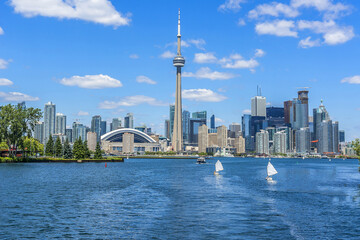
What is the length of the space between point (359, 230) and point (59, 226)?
29197 millimetres

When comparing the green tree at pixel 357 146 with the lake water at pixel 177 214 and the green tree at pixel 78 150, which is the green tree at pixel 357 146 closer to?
the lake water at pixel 177 214

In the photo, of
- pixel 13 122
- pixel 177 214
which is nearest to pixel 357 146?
pixel 177 214

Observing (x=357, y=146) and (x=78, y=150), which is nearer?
(x=357, y=146)

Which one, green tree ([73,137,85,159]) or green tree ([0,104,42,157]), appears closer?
green tree ([0,104,42,157])

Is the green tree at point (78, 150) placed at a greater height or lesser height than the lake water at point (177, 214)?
greater

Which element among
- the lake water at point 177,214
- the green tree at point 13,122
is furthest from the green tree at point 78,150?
the lake water at point 177,214

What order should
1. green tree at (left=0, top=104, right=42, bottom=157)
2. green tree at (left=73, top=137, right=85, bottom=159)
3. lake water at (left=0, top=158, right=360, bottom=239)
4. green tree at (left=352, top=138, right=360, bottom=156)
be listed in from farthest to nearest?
green tree at (left=73, top=137, right=85, bottom=159) → green tree at (left=0, top=104, right=42, bottom=157) → green tree at (left=352, top=138, right=360, bottom=156) → lake water at (left=0, top=158, right=360, bottom=239)

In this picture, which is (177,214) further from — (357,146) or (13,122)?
(13,122)

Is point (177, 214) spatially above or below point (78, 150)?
below

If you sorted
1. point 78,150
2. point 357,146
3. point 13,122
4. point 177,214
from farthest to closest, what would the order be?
point 78,150 < point 13,122 < point 357,146 < point 177,214

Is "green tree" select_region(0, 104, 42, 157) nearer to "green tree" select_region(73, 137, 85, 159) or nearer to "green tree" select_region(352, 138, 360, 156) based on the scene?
"green tree" select_region(73, 137, 85, 159)

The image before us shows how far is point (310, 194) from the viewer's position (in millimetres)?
65750

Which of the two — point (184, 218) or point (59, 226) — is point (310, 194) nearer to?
point (184, 218)

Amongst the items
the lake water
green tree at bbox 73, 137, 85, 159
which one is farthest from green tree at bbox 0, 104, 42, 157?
the lake water
